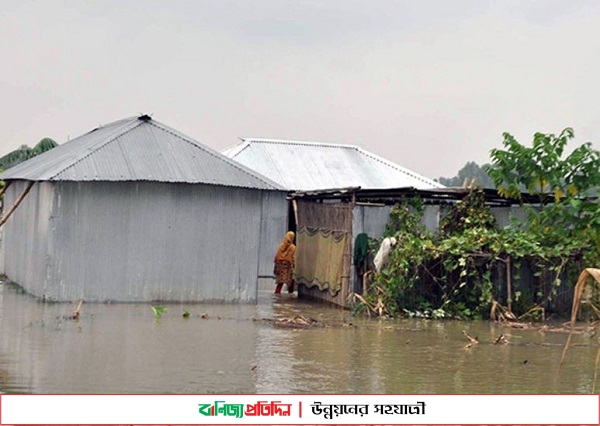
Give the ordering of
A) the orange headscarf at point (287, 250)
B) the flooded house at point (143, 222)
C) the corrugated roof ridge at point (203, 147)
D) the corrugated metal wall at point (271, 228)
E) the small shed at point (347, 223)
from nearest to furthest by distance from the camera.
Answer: the flooded house at point (143, 222) → the small shed at point (347, 223) → the corrugated roof ridge at point (203, 147) → the orange headscarf at point (287, 250) → the corrugated metal wall at point (271, 228)

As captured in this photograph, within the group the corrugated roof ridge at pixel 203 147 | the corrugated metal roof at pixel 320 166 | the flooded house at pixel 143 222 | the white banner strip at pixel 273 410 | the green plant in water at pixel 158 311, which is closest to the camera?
the white banner strip at pixel 273 410

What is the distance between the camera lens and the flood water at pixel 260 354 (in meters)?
9.59

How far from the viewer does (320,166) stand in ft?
92.7

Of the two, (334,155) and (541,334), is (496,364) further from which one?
(334,155)

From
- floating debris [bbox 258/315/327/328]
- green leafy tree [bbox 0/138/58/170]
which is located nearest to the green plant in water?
floating debris [bbox 258/315/327/328]

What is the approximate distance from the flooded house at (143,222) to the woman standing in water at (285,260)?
7.86 ft

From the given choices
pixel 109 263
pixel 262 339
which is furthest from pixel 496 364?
pixel 109 263

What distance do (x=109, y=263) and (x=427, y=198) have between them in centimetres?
639

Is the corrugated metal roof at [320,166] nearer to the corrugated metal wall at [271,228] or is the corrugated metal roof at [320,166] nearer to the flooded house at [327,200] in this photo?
the flooded house at [327,200]

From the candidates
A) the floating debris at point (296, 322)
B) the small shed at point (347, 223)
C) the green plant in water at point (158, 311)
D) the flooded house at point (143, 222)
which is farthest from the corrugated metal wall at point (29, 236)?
the small shed at point (347, 223)

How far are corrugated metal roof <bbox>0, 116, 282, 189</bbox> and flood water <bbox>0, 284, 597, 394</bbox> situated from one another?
234 cm

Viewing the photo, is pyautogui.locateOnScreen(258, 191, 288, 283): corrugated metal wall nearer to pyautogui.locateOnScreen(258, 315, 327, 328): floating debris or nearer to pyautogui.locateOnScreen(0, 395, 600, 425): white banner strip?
pyautogui.locateOnScreen(258, 315, 327, 328): floating debris

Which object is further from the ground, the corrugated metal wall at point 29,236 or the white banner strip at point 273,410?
the corrugated metal wall at point 29,236

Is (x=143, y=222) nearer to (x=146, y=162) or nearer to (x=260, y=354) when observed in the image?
(x=146, y=162)
